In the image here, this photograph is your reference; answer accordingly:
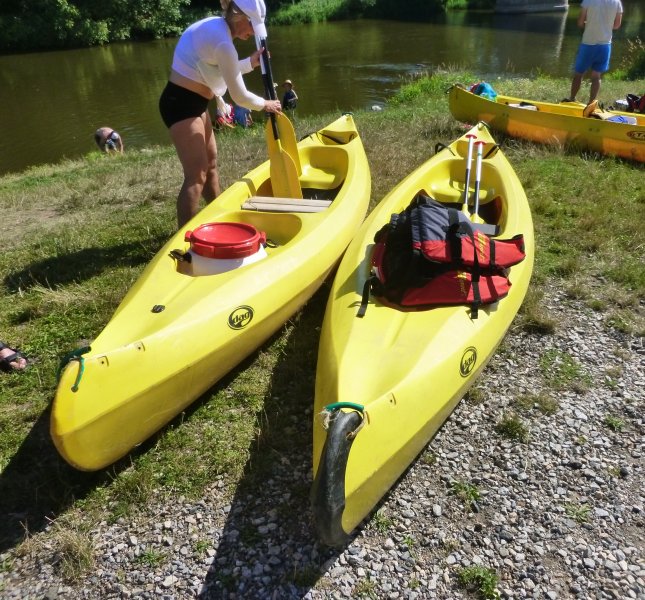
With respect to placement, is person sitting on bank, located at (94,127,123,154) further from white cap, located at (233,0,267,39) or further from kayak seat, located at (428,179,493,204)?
kayak seat, located at (428,179,493,204)

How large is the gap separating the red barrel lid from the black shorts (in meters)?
1.00

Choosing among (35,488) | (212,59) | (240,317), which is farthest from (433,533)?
(212,59)

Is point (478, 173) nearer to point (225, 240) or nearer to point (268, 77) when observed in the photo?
point (268, 77)

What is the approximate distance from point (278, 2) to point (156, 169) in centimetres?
3485

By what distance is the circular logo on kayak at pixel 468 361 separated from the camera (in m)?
2.64

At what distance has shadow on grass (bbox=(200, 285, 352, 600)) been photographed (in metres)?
2.14

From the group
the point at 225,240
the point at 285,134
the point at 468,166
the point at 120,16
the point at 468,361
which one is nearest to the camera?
the point at 468,361

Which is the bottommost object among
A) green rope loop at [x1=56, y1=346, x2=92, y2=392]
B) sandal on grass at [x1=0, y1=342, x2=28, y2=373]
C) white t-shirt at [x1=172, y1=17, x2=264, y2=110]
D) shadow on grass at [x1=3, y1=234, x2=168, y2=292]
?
shadow on grass at [x1=3, y1=234, x2=168, y2=292]

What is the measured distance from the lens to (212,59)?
12.3 feet

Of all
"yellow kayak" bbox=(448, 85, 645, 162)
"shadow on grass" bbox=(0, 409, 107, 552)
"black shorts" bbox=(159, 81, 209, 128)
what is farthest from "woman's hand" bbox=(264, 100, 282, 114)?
"yellow kayak" bbox=(448, 85, 645, 162)

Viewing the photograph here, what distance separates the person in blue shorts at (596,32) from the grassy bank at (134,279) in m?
2.01

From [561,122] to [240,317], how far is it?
5.08 m

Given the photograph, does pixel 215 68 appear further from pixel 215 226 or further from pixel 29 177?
pixel 29 177

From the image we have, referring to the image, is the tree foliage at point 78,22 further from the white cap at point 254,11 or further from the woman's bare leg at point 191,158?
the white cap at point 254,11
